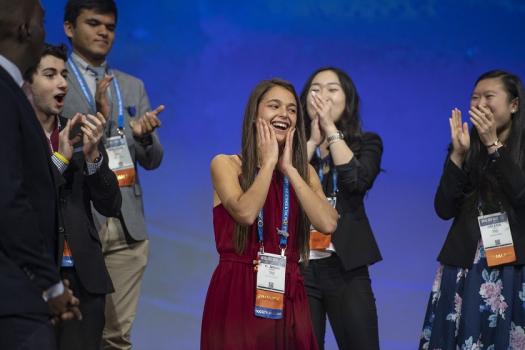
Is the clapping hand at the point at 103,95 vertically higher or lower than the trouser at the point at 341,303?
higher

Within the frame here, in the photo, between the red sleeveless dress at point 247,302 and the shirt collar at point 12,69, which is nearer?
the shirt collar at point 12,69

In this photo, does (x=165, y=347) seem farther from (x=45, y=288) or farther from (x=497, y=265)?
(x=45, y=288)

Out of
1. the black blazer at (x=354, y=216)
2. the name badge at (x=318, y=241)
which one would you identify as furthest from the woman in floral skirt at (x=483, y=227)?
the name badge at (x=318, y=241)

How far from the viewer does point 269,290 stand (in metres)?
3.28

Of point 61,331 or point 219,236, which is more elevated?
point 219,236

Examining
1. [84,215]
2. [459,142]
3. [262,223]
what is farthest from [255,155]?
[459,142]

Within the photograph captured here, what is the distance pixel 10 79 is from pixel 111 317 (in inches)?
90.0

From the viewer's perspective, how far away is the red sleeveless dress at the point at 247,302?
327 centimetres

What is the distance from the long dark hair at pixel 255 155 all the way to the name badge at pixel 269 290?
0.13 m

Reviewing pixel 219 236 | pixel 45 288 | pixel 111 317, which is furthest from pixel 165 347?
pixel 45 288

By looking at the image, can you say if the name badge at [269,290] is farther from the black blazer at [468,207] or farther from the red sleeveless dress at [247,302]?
the black blazer at [468,207]

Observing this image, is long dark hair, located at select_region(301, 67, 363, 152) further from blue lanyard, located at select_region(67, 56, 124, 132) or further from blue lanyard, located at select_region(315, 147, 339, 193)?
blue lanyard, located at select_region(67, 56, 124, 132)

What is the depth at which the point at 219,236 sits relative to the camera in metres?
3.42

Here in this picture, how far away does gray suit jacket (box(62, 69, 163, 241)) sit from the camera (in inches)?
165
